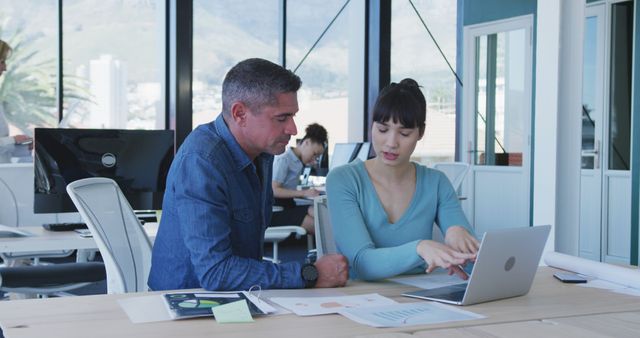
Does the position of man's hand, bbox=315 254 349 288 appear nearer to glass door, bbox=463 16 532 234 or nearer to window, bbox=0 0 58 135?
window, bbox=0 0 58 135

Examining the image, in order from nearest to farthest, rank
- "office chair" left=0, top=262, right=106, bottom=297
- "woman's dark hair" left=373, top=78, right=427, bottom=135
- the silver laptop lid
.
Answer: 1. the silver laptop lid
2. "woman's dark hair" left=373, top=78, right=427, bottom=135
3. "office chair" left=0, top=262, right=106, bottom=297

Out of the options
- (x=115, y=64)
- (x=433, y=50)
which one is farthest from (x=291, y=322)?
(x=433, y=50)

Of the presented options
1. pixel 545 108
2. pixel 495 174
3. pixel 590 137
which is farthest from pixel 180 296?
pixel 495 174

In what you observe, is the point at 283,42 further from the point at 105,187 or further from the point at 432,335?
the point at 432,335

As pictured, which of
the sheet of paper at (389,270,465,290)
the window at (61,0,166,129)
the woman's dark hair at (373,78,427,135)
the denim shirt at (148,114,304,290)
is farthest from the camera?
the window at (61,0,166,129)

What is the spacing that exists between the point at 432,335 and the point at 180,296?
581 mm

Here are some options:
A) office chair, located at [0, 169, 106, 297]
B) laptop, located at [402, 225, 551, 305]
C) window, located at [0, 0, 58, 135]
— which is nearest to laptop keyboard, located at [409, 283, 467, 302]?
laptop, located at [402, 225, 551, 305]

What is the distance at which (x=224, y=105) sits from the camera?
209 centimetres

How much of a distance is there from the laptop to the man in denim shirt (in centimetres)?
30

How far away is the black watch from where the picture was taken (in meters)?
1.89

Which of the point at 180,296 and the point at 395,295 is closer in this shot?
the point at 180,296

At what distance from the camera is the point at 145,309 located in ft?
5.22

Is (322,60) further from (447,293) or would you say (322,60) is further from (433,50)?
(447,293)

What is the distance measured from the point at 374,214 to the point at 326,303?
2.07ft
